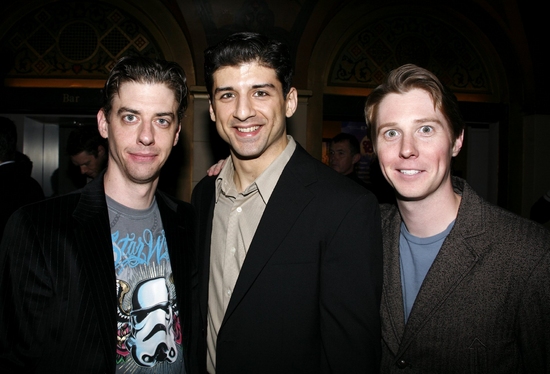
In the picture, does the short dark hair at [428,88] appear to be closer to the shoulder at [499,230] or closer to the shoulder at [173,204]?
the shoulder at [499,230]

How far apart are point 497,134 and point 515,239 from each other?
5.89 metres

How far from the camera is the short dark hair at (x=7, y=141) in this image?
3.38 metres

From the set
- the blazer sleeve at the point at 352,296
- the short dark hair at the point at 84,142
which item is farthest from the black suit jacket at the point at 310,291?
the short dark hair at the point at 84,142

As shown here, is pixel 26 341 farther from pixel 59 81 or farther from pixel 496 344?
pixel 59 81

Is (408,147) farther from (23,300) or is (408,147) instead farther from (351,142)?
(351,142)

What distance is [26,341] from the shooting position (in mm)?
1478

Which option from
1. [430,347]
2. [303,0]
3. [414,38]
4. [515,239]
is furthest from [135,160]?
[414,38]

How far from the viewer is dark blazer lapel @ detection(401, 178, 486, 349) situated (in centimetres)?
154

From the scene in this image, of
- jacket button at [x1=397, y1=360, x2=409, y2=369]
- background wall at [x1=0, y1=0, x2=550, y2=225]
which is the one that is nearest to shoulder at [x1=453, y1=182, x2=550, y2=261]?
jacket button at [x1=397, y1=360, x2=409, y2=369]

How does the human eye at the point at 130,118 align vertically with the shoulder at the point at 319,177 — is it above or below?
above

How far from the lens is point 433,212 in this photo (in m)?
1.70

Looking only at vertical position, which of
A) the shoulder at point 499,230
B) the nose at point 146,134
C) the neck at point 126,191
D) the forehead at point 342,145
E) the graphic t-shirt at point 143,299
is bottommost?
the graphic t-shirt at point 143,299

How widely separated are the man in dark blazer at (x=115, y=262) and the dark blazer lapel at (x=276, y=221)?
366 mm

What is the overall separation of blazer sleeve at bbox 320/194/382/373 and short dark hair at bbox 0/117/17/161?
3.16 m
